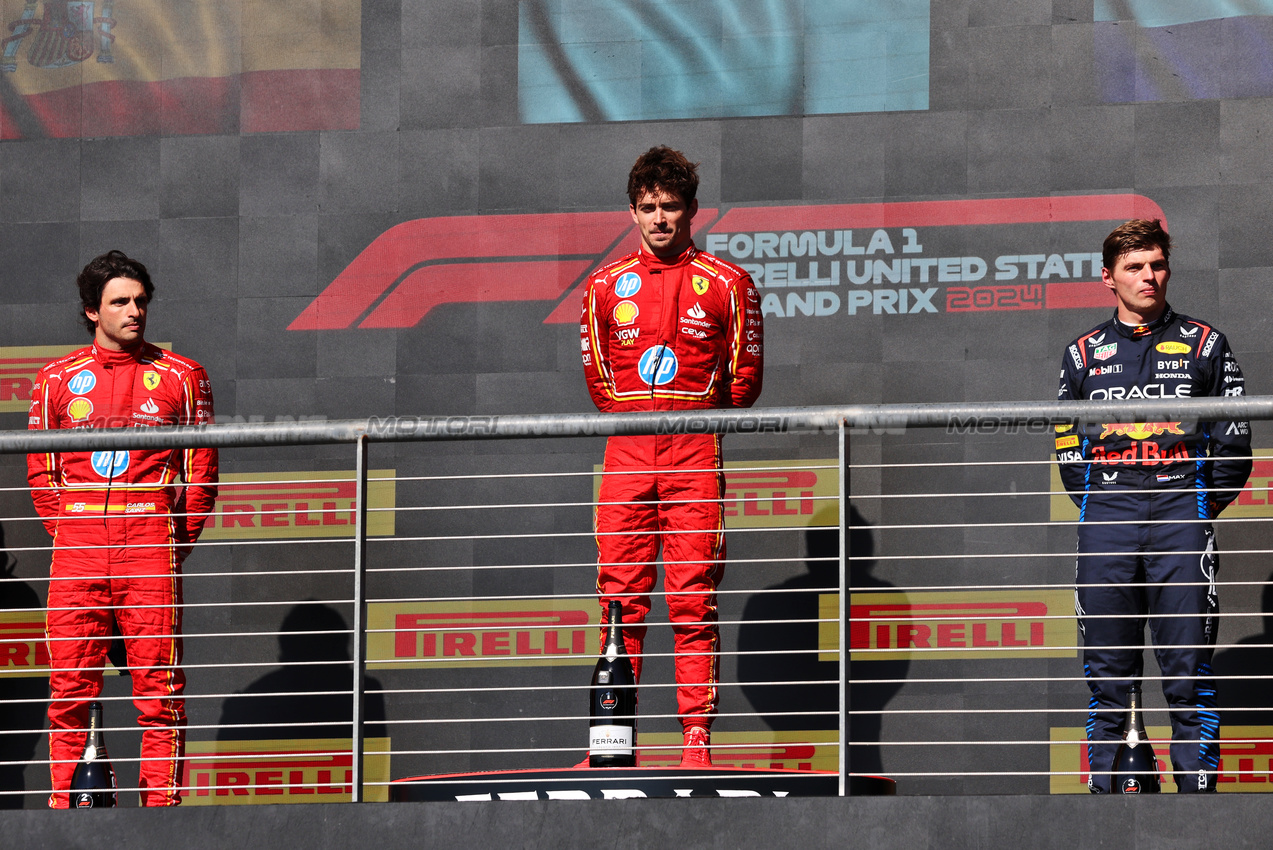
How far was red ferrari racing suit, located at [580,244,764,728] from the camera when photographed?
409 cm

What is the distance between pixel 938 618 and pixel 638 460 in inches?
72.1

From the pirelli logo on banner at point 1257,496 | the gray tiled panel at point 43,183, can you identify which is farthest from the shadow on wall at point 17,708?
the pirelli logo on banner at point 1257,496

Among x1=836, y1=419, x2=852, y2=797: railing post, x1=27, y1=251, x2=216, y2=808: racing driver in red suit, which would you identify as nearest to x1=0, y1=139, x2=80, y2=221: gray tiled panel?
x1=27, y1=251, x2=216, y2=808: racing driver in red suit

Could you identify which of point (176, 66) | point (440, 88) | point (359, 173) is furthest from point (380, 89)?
point (176, 66)

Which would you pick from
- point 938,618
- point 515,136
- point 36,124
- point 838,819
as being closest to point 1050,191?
point 938,618

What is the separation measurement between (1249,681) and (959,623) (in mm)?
1022

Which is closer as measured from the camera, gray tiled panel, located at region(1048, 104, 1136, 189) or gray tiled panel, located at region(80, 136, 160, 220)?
gray tiled panel, located at region(1048, 104, 1136, 189)

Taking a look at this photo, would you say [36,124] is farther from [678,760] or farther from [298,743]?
[678,760]

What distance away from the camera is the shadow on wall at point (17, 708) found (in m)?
6.08

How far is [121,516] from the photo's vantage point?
4.58 meters

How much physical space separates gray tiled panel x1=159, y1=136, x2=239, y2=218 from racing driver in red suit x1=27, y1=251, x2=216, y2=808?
156 cm

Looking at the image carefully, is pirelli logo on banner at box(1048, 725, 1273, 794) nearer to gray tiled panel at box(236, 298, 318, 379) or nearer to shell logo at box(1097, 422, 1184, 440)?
shell logo at box(1097, 422, 1184, 440)

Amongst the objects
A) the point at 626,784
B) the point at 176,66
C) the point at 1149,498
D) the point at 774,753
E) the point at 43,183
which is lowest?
the point at 774,753

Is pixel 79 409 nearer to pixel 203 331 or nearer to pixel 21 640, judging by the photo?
pixel 203 331
